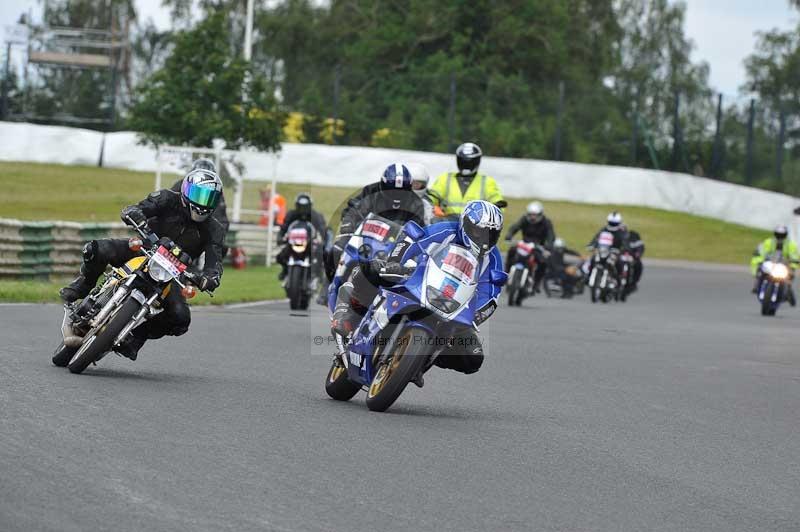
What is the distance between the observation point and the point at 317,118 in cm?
5094

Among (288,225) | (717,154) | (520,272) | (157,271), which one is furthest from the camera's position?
(717,154)

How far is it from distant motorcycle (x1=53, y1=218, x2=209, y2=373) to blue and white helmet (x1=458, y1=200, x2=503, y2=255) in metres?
1.99

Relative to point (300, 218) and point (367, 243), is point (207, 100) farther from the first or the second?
point (367, 243)

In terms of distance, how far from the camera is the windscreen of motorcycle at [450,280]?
10406mm

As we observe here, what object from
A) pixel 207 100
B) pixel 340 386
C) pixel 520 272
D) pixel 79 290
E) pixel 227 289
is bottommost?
pixel 227 289

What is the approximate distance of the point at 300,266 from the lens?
21.5 m

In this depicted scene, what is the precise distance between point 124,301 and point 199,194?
0.93m

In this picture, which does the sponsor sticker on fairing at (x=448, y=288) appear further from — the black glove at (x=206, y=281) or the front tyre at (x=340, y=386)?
the black glove at (x=206, y=281)

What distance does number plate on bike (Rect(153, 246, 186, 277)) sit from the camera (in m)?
11.3

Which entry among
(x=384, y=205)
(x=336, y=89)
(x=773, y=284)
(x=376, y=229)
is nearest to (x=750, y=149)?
(x=336, y=89)

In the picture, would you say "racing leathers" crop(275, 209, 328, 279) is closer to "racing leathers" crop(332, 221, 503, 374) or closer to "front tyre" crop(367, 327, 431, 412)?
"racing leathers" crop(332, 221, 503, 374)

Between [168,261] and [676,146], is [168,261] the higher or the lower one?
the lower one

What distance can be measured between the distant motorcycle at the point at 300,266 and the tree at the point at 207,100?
53.4 ft

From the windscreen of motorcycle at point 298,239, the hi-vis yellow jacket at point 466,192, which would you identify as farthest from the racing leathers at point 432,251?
the windscreen of motorcycle at point 298,239
